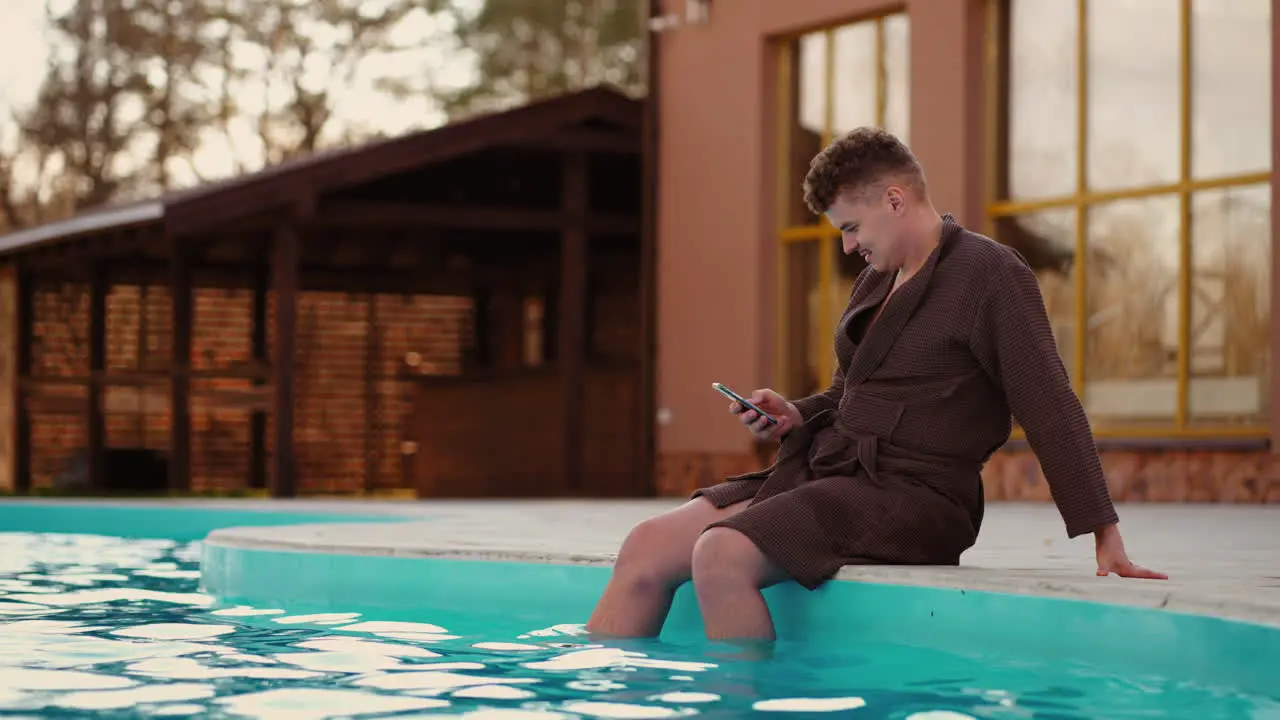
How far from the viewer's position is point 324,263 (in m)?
17.8

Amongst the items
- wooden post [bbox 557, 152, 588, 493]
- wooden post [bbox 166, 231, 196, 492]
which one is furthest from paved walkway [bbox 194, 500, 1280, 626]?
wooden post [bbox 166, 231, 196, 492]

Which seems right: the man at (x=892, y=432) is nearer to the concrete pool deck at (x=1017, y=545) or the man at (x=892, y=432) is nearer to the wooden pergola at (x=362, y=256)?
the concrete pool deck at (x=1017, y=545)

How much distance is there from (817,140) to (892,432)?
8961 millimetres

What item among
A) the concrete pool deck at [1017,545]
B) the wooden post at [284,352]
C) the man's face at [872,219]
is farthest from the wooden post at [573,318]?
the man's face at [872,219]

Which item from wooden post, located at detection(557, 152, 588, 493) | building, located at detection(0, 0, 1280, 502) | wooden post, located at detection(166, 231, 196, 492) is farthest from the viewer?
wooden post, located at detection(166, 231, 196, 492)

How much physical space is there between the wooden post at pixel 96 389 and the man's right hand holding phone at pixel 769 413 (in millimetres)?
12975

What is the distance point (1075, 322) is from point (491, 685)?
7917 millimetres

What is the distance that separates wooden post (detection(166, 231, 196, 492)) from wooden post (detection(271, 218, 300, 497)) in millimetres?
1526

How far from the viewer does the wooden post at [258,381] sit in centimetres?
1731

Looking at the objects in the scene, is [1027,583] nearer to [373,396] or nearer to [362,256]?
[362,256]

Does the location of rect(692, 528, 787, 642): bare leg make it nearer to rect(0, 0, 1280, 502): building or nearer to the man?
the man

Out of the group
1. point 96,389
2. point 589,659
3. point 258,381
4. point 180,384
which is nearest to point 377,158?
point 180,384

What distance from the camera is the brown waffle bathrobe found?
12.5 ft

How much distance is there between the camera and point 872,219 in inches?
153
